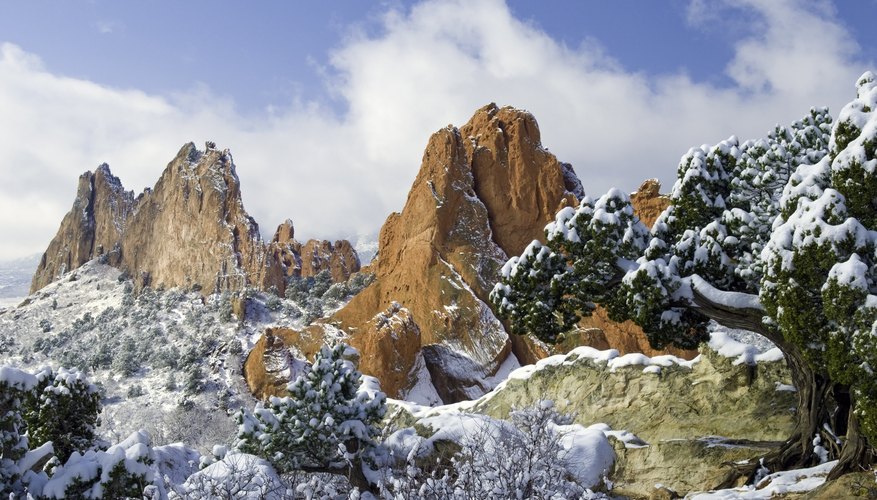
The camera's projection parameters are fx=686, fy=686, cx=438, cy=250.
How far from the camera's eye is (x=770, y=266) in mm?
10984

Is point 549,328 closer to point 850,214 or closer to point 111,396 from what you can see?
point 850,214

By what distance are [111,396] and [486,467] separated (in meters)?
55.3

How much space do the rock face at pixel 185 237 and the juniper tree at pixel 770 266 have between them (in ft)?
224

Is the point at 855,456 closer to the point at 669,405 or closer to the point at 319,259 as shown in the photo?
the point at 669,405

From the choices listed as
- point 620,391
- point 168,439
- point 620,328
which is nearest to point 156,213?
point 168,439

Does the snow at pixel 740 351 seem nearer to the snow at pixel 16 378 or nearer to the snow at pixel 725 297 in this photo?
the snow at pixel 725 297

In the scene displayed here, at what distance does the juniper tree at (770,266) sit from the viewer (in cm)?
1003

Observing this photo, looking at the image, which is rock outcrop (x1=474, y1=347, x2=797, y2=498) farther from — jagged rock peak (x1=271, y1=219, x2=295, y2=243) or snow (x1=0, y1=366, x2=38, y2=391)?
jagged rock peak (x1=271, y1=219, x2=295, y2=243)

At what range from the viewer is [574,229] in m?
16.2

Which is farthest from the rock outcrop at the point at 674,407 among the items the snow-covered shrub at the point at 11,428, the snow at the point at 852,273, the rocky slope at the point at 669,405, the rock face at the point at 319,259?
the rock face at the point at 319,259

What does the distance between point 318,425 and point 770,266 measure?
9822 millimetres

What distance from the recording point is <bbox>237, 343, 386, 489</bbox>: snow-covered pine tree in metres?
15.3

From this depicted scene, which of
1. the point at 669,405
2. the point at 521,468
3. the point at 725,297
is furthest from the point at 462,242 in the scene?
the point at 521,468

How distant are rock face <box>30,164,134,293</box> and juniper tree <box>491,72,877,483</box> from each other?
327ft
